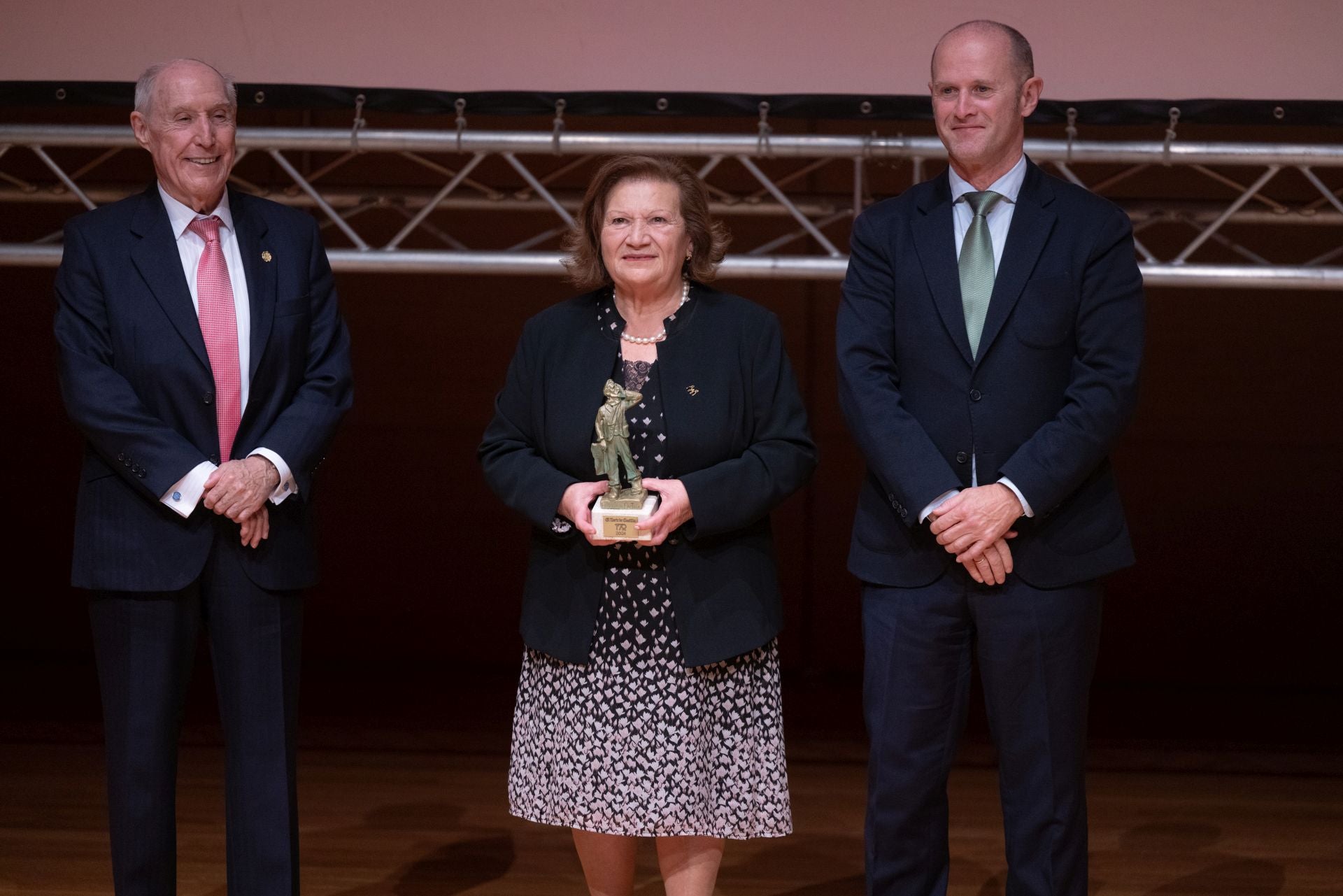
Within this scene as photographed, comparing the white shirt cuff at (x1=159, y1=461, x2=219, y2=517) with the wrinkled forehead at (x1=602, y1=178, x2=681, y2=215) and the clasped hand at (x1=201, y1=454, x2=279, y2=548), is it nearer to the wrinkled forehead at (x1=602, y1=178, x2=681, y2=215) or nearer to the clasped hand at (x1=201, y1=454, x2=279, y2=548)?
the clasped hand at (x1=201, y1=454, x2=279, y2=548)

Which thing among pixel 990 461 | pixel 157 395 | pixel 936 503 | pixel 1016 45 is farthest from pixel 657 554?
pixel 1016 45

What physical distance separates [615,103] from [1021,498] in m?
1.68

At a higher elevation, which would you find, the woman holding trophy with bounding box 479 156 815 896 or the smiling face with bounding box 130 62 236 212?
the smiling face with bounding box 130 62 236 212

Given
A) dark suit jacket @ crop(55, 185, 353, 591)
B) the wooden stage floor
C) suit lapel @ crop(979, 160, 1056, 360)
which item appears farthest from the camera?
the wooden stage floor

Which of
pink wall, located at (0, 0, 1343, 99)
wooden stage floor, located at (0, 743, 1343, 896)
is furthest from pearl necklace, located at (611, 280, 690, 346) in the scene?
wooden stage floor, located at (0, 743, 1343, 896)

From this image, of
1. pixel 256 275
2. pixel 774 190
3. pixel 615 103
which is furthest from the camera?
pixel 774 190

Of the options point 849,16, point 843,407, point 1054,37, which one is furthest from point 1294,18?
point 843,407

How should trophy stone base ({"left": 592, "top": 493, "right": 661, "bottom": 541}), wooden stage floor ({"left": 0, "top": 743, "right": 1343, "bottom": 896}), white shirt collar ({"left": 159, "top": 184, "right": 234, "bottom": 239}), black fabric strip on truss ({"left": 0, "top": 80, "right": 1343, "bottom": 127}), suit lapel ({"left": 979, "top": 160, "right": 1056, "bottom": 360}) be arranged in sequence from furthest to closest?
black fabric strip on truss ({"left": 0, "top": 80, "right": 1343, "bottom": 127}) → wooden stage floor ({"left": 0, "top": 743, "right": 1343, "bottom": 896}) → white shirt collar ({"left": 159, "top": 184, "right": 234, "bottom": 239}) → suit lapel ({"left": 979, "top": 160, "right": 1056, "bottom": 360}) → trophy stone base ({"left": 592, "top": 493, "right": 661, "bottom": 541})

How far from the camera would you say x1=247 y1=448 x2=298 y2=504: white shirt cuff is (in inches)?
103

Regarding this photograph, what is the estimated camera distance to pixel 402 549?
5930mm

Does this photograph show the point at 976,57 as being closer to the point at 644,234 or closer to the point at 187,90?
the point at 644,234

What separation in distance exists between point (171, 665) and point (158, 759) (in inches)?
7.0

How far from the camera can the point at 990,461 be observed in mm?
2479

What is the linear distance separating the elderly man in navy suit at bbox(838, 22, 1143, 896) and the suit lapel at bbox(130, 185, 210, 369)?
119 cm
